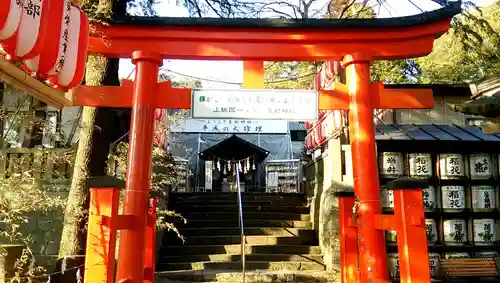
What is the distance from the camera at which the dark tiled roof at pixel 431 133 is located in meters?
7.59

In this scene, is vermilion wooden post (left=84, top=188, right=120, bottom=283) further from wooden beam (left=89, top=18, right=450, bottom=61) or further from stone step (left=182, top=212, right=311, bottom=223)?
stone step (left=182, top=212, right=311, bottom=223)

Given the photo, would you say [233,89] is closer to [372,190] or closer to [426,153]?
[372,190]

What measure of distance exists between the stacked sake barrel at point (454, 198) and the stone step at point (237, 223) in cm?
339

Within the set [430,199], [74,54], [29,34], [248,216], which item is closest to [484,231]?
[430,199]

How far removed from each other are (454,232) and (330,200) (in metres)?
2.44

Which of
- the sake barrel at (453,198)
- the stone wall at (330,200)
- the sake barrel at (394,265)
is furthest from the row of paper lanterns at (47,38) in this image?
the sake barrel at (453,198)

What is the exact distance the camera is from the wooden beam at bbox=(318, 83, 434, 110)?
5.68 metres

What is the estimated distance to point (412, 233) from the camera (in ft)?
13.8

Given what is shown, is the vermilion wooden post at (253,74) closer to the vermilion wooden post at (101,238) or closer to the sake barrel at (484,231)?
the vermilion wooden post at (101,238)

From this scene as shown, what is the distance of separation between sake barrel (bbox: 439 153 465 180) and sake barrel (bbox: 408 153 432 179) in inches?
9.0

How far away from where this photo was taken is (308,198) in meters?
11.4

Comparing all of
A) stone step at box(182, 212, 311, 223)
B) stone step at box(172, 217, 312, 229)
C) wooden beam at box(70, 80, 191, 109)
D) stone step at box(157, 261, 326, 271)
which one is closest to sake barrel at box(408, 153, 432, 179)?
stone step at box(157, 261, 326, 271)

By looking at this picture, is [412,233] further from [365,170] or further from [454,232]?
[454,232]

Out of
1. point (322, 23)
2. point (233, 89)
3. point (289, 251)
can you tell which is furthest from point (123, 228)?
point (289, 251)
